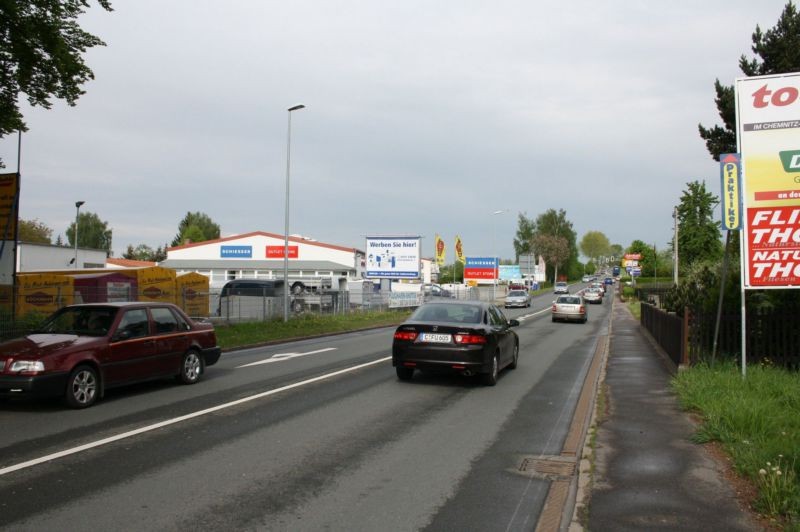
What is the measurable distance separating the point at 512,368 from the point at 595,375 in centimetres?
182

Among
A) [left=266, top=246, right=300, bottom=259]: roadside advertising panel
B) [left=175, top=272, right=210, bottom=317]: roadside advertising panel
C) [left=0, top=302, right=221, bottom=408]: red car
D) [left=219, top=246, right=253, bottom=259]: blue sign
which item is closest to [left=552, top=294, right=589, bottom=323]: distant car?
[left=175, top=272, right=210, bottom=317]: roadside advertising panel

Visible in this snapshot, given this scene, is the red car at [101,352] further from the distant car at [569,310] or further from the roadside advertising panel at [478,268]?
the roadside advertising panel at [478,268]

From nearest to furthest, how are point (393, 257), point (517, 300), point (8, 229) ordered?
point (8, 229) → point (393, 257) → point (517, 300)

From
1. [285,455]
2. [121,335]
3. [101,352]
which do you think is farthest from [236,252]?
[285,455]

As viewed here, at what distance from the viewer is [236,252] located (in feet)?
233

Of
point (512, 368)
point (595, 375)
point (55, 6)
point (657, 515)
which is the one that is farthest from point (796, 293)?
point (55, 6)

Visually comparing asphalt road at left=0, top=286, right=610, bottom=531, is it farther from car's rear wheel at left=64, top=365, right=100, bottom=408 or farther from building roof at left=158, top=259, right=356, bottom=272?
building roof at left=158, top=259, right=356, bottom=272

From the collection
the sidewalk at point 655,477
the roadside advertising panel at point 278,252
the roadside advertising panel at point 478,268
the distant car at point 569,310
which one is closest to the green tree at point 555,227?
the roadside advertising panel at point 478,268

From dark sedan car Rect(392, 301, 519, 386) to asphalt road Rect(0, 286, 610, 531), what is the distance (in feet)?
1.30

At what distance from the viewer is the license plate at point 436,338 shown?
1059 centimetres

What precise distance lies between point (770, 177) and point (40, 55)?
15.7m

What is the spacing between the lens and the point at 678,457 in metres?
6.14

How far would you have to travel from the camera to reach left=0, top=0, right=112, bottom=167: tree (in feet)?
47.0

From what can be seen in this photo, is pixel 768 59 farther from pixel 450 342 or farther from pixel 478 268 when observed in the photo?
pixel 478 268
